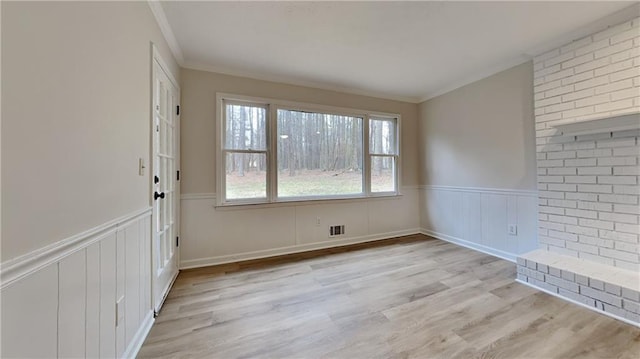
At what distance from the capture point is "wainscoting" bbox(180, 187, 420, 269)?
2934 mm

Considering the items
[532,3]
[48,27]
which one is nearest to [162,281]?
[48,27]

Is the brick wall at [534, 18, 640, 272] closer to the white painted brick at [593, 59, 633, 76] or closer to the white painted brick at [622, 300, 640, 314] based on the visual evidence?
the white painted brick at [593, 59, 633, 76]

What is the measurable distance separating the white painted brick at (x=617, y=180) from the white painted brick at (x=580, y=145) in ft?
1.00

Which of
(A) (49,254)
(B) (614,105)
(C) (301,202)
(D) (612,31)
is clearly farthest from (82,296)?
(D) (612,31)

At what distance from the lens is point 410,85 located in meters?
3.78

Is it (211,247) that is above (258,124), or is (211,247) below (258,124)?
below

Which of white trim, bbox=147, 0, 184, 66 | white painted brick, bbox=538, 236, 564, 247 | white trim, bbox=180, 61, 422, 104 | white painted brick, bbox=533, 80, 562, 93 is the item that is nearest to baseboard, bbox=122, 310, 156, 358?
white trim, bbox=147, 0, 184, 66

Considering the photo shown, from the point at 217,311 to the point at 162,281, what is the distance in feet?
2.07

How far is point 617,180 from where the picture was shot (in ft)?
7.20

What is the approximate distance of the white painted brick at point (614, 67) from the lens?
2.13m

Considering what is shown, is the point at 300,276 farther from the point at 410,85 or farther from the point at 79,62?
the point at 410,85

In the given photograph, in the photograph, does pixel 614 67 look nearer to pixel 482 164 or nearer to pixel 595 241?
pixel 482 164

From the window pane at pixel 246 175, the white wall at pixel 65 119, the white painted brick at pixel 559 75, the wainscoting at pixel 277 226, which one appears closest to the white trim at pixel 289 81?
the window pane at pixel 246 175

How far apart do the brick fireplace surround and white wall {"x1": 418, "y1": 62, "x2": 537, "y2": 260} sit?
0.20 m
